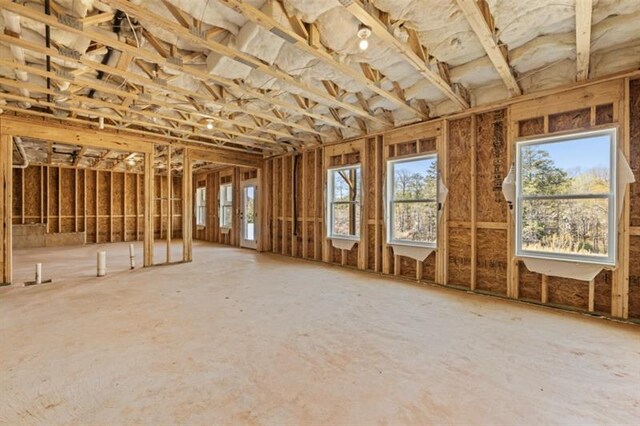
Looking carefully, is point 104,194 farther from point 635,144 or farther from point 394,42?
point 635,144

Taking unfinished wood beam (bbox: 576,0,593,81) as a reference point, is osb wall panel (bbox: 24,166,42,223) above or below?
below

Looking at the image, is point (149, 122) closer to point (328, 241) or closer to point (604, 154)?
point (328, 241)

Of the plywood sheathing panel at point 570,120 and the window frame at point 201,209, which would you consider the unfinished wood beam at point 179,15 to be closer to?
the plywood sheathing panel at point 570,120

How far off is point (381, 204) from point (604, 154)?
3043 mm

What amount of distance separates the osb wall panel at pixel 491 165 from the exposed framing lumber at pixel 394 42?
0.68 m

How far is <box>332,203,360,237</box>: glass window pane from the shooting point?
6633 millimetres

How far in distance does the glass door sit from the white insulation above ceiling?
507 cm

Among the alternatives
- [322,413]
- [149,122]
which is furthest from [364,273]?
[149,122]

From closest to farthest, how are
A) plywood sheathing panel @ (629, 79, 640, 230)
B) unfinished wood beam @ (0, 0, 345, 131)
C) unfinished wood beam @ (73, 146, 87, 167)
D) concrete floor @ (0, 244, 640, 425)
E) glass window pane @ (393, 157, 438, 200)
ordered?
concrete floor @ (0, 244, 640, 425), unfinished wood beam @ (0, 0, 345, 131), plywood sheathing panel @ (629, 79, 640, 230), glass window pane @ (393, 157, 438, 200), unfinished wood beam @ (73, 146, 87, 167)

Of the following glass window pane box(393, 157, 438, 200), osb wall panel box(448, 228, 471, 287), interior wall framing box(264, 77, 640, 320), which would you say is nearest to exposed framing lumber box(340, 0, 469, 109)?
interior wall framing box(264, 77, 640, 320)

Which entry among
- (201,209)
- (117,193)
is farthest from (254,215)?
(117,193)

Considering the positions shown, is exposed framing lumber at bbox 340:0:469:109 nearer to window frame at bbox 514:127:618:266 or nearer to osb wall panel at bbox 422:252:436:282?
window frame at bbox 514:127:618:266

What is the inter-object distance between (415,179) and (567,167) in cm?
208

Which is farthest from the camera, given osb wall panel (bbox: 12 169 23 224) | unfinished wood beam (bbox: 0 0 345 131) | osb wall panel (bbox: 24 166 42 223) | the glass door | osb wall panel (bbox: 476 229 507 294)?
osb wall panel (bbox: 24 166 42 223)
